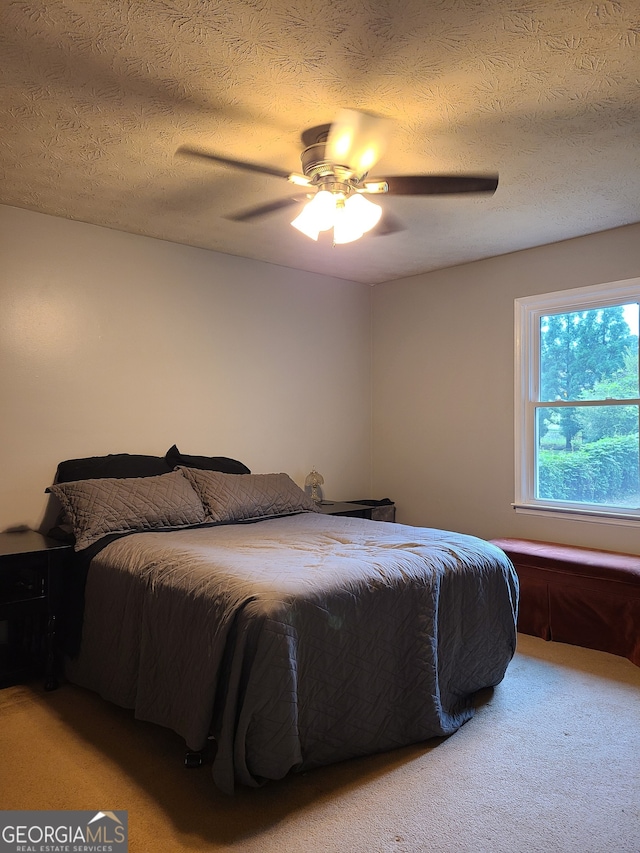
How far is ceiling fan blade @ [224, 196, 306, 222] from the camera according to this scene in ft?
10.8

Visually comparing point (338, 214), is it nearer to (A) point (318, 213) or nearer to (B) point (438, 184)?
(A) point (318, 213)

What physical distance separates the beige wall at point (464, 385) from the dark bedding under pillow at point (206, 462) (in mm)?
1519

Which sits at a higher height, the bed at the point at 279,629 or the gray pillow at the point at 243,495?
the gray pillow at the point at 243,495

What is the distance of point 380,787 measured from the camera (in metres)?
2.10

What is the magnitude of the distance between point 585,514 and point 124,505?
277cm

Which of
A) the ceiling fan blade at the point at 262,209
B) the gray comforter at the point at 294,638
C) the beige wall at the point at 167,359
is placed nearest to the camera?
the gray comforter at the point at 294,638

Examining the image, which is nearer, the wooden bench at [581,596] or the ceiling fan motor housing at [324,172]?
the ceiling fan motor housing at [324,172]

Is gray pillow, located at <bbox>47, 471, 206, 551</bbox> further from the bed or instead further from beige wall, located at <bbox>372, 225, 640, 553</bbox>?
beige wall, located at <bbox>372, 225, 640, 553</bbox>

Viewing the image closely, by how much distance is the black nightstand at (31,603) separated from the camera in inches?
111

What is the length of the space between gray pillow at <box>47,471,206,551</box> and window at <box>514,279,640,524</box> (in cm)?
232

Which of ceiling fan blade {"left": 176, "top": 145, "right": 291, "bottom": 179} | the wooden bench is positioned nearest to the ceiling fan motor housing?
ceiling fan blade {"left": 176, "top": 145, "right": 291, "bottom": 179}

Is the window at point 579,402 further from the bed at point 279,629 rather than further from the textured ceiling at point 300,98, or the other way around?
the bed at point 279,629

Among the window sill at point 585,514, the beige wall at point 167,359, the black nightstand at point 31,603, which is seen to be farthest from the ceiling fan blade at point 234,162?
the window sill at point 585,514

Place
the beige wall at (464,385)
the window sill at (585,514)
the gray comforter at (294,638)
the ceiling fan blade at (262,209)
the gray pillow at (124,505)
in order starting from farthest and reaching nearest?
the beige wall at (464,385), the window sill at (585,514), the ceiling fan blade at (262,209), the gray pillow at (124,505), the gray comforter at (294,638)
